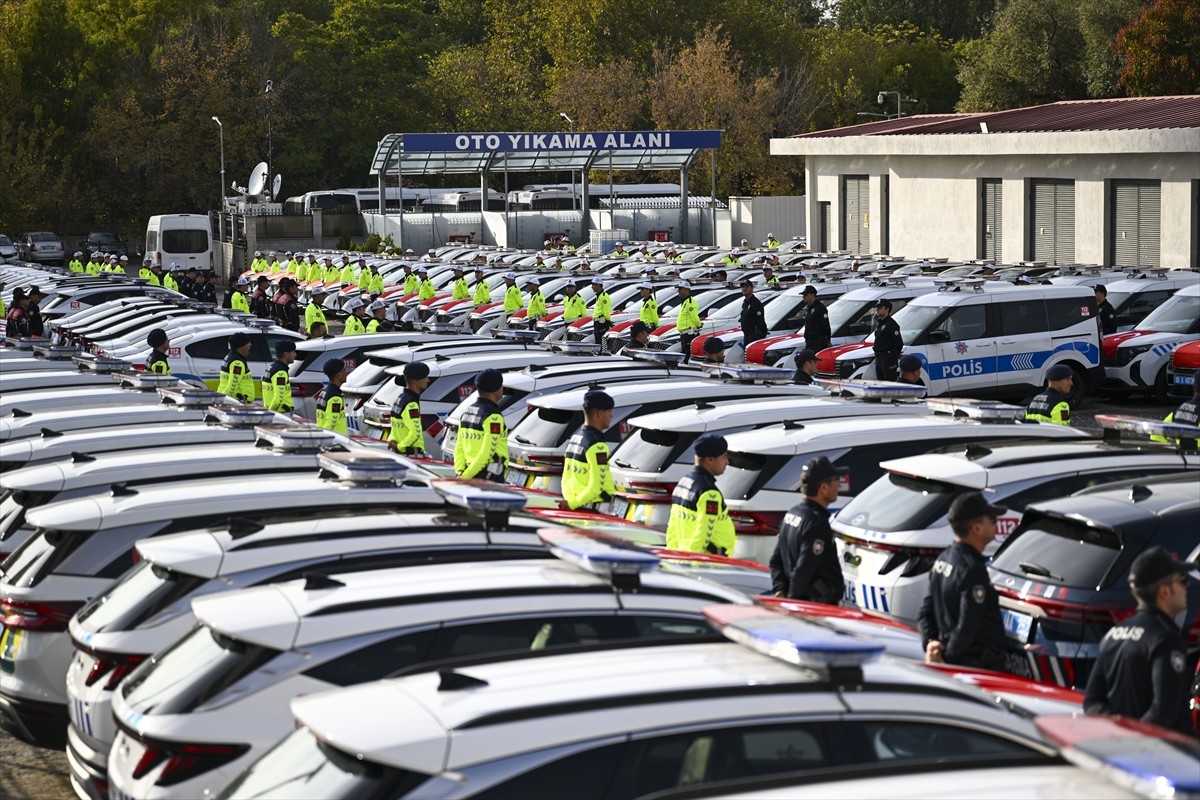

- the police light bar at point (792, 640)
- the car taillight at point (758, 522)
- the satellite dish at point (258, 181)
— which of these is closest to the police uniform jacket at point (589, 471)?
the car taillight at point (758, 522)

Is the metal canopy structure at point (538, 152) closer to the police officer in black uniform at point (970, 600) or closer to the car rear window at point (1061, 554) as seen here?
the car rear window at point (1061, 554)

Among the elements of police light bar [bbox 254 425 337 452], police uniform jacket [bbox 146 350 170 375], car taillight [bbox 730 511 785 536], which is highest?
police light bar [bbox 254 425 337 452]

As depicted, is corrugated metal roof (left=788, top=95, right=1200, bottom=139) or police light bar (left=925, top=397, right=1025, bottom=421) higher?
corrugated metal roof (left=788, top=95, right=1200, bottom=139)

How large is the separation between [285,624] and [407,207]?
6638 centimetres

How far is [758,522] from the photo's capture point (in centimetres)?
1052

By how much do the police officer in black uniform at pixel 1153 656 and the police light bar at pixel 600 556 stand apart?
1.76 meters

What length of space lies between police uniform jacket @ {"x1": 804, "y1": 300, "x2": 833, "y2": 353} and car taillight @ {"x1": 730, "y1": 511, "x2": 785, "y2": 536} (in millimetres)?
12074

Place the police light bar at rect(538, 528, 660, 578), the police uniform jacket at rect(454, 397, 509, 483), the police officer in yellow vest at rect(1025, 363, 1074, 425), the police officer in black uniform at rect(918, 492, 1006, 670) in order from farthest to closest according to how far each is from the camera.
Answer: the police officer in yellow vest at rect(1025, 363, 1074, 425) → the police uniform jacket at rect(454, 397, 509, 483) → the police officer in black uniform at rect(918, 492, 1006, 670) → the police light bar at rect(538, 528, 660, 578)

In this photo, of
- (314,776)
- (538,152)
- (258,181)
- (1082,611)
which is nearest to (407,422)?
(1082,611)

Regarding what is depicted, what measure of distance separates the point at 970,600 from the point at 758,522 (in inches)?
139

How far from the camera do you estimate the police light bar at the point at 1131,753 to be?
357 centimetres

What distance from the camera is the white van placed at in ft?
157

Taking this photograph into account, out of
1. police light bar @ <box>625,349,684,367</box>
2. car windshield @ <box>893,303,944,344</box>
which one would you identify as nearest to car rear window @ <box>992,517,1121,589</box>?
police light bar @ <box>625,349,684,367</box>

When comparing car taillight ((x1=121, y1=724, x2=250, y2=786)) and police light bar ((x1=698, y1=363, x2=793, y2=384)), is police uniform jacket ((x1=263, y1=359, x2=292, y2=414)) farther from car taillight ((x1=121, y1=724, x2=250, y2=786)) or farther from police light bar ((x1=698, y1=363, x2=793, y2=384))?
car taillight ((x1=121, y1=724, x2=250, y2=786))
